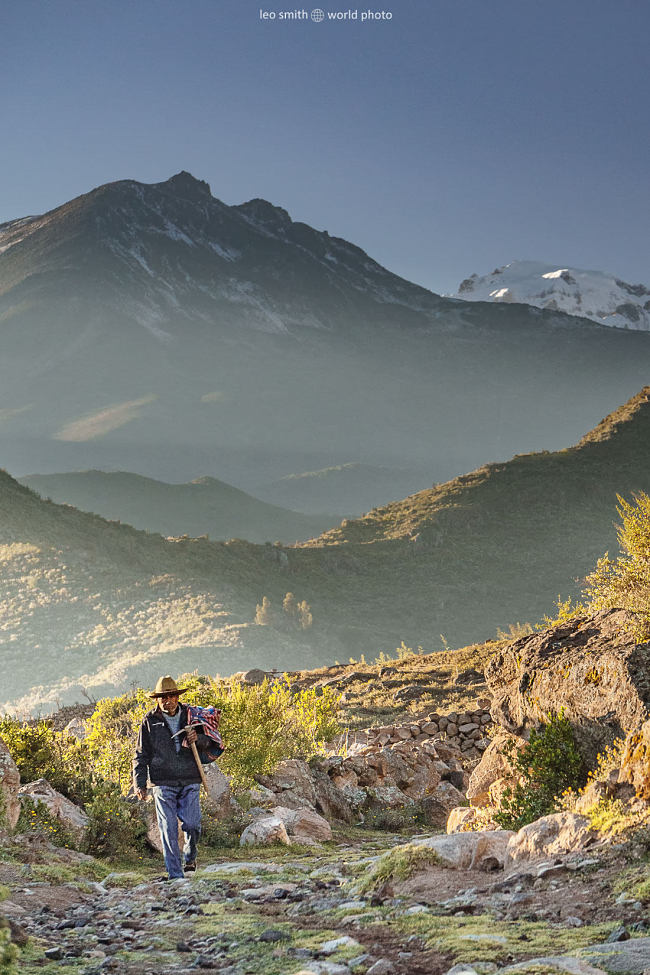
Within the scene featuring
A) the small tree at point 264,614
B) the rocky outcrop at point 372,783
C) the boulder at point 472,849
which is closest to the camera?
the boulder at point 472,849

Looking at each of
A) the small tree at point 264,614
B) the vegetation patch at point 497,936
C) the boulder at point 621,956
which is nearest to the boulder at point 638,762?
the vegetation patch at point 497,936

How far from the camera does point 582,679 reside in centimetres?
784

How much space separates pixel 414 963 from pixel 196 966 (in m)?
1.10

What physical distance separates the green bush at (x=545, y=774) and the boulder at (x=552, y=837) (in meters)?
0.96

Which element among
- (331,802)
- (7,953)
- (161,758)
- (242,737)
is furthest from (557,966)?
(331,802)

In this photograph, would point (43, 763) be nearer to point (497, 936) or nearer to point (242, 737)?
point (242, 737)

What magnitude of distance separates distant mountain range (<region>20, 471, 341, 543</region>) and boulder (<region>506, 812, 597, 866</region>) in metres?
121

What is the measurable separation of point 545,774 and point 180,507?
139m

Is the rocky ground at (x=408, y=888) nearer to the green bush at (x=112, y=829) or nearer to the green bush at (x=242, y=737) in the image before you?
the green bush at (x=112, y=829)

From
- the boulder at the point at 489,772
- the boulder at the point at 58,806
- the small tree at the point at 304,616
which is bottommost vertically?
the small tree at the point at 304,616

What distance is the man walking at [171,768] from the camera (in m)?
7.77

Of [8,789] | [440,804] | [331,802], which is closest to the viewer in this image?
[8,789]

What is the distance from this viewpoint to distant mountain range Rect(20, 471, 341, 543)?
443 ft

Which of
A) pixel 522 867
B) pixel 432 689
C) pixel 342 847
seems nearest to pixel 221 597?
pixel 432 689
